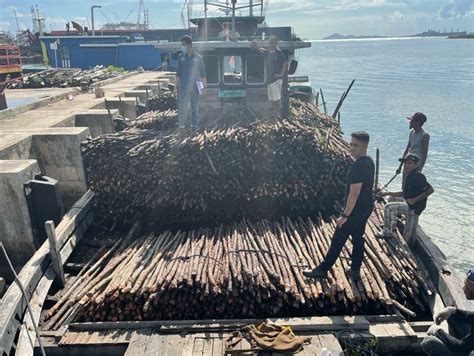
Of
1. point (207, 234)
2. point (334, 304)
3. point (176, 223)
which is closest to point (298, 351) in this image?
point (334, 304)

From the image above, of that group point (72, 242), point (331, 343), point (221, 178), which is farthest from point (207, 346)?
point (72, 242)

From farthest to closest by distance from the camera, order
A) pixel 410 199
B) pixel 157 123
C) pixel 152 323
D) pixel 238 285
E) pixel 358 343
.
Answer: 1. pixel 157 123
2. pixel 410 199
3. pixel 238 285
4. pixel 152 323
5. pixel 358 343

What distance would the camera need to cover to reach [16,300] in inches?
280

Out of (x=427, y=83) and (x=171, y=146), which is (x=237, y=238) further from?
(x=427, y=83)

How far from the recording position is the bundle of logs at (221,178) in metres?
10.1

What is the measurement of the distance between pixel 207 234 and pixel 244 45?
7135mm

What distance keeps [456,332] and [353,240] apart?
2185mm

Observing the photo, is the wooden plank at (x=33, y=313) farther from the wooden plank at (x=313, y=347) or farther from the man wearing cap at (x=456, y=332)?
the man wearing cap at (x=456, y=332)

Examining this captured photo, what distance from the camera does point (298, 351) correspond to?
20.2 feet

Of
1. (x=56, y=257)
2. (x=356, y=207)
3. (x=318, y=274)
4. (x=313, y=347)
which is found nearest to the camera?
(x=313, y=347)

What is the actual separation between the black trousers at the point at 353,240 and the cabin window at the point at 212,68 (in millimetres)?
8697

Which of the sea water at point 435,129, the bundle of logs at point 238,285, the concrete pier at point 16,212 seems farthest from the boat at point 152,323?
the sea water at point 435,129

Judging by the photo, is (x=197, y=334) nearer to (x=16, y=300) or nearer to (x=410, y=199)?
(x=16, y=300)

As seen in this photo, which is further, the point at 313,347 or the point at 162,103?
the point at 162,103
